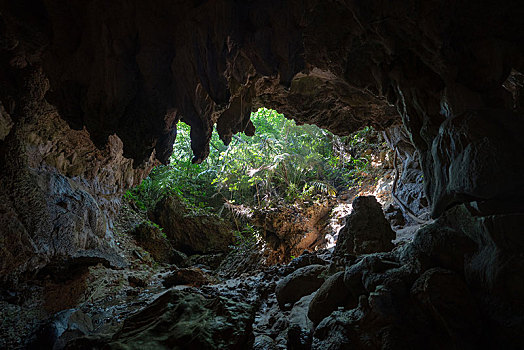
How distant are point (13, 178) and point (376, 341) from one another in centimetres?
488

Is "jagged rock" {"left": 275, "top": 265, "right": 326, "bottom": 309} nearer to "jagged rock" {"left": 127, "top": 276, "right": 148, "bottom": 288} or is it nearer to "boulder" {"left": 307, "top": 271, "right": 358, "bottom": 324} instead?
"boulder" {"left": 307, "top": 271, "right": 358, "bottom": 324}

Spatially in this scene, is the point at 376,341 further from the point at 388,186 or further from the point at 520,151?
the point at 388,186

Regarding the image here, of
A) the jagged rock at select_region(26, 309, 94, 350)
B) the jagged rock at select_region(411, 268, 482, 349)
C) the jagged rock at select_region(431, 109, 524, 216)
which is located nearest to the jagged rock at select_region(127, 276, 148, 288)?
the jagged rock at select_region(26, 309, 94, 350)

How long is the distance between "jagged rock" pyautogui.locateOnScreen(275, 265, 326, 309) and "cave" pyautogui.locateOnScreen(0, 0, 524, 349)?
25 mm

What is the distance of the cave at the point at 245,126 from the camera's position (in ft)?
6.59

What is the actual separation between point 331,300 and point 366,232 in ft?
5.44

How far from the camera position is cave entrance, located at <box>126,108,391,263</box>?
8438 millimetres

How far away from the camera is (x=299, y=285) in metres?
3.87

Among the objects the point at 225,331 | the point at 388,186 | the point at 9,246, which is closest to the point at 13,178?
the point at 9,246

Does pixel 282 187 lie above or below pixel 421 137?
above

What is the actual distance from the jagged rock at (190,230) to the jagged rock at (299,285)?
588cm

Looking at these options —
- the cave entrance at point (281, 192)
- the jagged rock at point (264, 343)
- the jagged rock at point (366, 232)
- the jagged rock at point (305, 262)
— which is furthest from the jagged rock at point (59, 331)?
the cave entrance at point (281, 192)

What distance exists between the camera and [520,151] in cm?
203

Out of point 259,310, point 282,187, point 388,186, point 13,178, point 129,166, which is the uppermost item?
point 282,187
